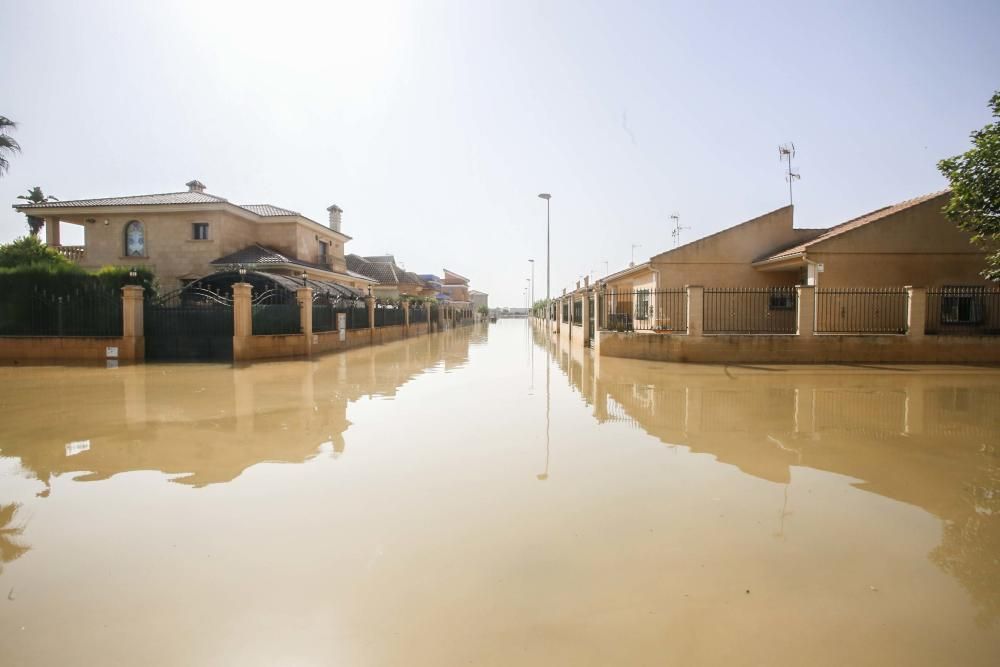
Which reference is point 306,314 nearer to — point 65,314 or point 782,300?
point 65,314

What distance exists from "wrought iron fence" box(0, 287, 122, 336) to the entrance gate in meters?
0.91

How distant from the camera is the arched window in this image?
2661 cm

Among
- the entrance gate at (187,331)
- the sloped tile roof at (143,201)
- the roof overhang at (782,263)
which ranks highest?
the sloped tile roof at (143,201)

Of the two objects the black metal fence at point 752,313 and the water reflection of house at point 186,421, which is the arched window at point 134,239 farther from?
the black metal fence at point 752,313

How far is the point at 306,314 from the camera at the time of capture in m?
19.7

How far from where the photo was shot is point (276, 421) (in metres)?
8.02

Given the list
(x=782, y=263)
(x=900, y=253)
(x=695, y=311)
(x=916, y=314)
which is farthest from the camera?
(x=782, y=263)

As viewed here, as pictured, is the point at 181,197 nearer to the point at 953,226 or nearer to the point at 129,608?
the point at 129,608

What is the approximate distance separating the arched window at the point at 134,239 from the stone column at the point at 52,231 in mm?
3781

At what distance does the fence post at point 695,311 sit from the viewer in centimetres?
1655

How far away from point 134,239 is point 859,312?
30.7m

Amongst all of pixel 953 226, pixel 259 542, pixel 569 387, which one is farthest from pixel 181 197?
pixel 953 226

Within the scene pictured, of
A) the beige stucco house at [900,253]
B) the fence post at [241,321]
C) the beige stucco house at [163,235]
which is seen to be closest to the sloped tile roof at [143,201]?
the beige stucco house at [163,235]

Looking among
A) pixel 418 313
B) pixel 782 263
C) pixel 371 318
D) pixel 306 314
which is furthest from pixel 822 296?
pixel 418 313
